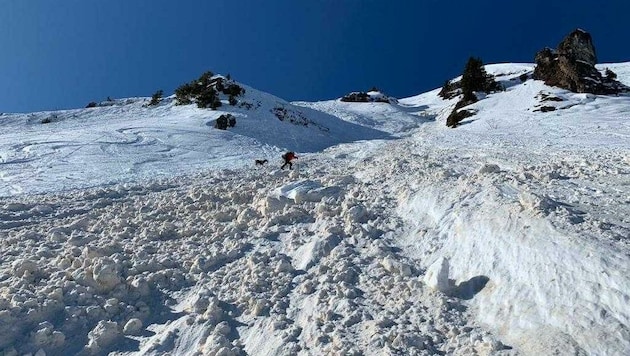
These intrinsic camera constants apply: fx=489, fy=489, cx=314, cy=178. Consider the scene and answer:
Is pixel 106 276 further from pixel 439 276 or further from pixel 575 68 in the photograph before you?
pixel 575 68

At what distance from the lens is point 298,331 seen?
7.06m

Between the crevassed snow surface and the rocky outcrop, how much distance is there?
17.1 metres

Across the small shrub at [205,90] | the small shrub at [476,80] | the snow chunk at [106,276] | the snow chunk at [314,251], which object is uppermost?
the small shrub at [205,90]

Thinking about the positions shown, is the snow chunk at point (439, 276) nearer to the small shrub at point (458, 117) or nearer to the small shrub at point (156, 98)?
the small shrub at point (458, 117)

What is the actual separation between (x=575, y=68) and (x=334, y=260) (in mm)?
31888

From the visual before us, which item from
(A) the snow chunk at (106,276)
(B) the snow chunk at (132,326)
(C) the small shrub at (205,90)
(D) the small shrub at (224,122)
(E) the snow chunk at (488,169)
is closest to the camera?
(B) the snow chunk at (132,326)

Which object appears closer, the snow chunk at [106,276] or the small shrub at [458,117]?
the snow chunk at [106,276]

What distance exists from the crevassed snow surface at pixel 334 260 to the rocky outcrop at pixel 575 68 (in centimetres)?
1712

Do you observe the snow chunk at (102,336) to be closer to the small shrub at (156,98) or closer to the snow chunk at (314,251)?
the snow chunk at (314,251)

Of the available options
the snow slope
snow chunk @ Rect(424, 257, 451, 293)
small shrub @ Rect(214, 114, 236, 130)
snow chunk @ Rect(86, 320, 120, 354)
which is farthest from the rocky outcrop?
snow chunk @ Rect(86, 320, 120, 354)

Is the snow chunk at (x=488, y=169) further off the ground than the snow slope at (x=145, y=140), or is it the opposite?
the snow slope at (x=145, y=140)

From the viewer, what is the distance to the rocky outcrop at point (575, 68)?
3225 centimetres

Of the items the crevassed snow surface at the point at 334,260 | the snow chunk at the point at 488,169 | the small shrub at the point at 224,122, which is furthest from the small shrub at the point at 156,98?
the snow chunk at the point at 488,169

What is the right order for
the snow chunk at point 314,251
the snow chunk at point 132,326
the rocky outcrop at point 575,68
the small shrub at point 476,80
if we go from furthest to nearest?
the small shrub at point 476,80
the rocky outcrop at point 575,68
the snow chunk at point 314,251
the snow chunk at point 132,326
